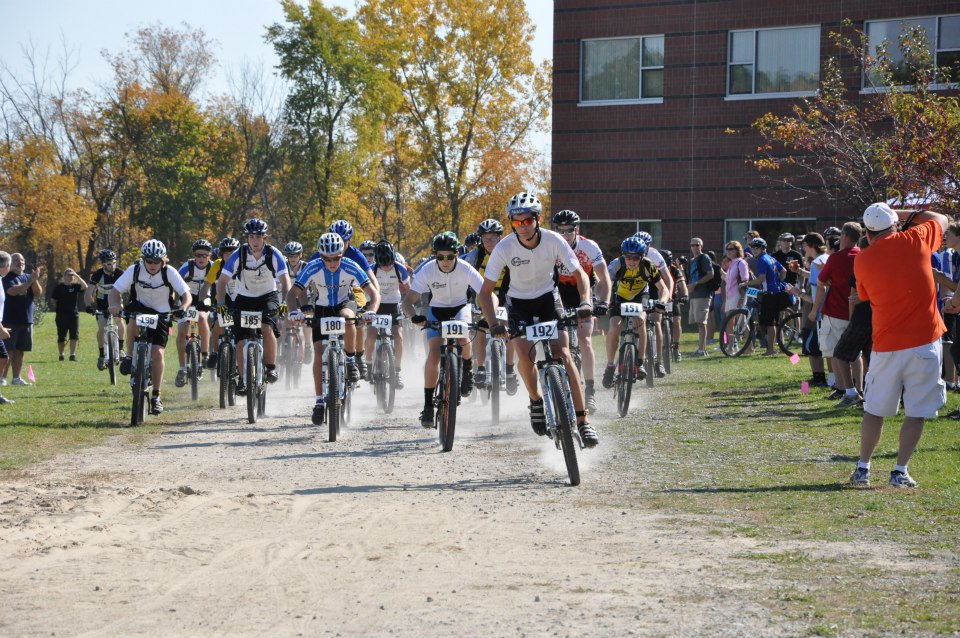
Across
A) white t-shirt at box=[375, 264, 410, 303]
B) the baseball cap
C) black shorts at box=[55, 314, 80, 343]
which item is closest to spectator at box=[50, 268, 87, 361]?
black shorts at box=[55, 314, 80, 343]

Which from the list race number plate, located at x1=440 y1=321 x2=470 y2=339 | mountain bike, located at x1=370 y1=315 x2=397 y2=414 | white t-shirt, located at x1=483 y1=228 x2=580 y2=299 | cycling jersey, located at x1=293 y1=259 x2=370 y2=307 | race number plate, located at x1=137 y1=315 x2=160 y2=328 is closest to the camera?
white t-shirt, located at x1=483 y1=228 x2=580 y2=299

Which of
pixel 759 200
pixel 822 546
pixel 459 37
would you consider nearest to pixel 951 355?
pixel 822 546

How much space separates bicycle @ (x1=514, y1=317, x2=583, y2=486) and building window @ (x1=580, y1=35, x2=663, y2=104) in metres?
25.1

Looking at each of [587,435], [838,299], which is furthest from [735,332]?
[587,435]

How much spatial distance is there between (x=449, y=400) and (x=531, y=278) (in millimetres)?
1898

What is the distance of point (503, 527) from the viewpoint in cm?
755

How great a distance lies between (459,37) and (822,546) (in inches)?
1857

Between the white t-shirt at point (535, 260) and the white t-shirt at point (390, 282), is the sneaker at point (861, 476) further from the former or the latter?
the white t-shirt at point (390, 282)

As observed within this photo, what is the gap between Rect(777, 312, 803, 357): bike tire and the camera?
2194 centimetres

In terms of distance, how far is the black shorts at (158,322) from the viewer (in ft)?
45.8

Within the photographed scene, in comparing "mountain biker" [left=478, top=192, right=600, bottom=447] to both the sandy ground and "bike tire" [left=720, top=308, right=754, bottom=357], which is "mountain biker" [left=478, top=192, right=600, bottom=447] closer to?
the sandy ground

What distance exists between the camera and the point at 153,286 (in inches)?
560

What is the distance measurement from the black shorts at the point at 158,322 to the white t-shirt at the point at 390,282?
159 inches

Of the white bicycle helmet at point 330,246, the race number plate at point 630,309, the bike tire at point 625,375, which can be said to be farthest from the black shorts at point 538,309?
the bike tire at point 625,375
